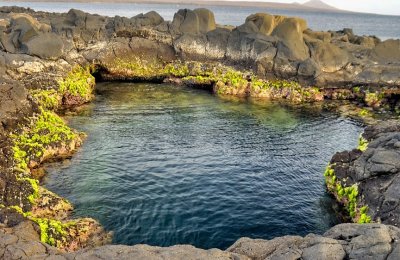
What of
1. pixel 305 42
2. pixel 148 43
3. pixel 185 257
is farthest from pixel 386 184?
pixel 148 43

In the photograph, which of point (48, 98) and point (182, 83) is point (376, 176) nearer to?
point (48, 98)

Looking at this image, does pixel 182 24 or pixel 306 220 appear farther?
pixel 182 24

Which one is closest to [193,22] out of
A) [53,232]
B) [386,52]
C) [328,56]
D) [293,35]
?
[293,35]

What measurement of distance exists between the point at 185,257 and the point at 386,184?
Answer: 1658 centimetres

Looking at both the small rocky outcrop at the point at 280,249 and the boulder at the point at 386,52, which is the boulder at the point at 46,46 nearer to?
the small rocky outcrop at the point at 280,249

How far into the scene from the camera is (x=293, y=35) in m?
A: 72.8

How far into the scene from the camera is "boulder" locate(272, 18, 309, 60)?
228 feet

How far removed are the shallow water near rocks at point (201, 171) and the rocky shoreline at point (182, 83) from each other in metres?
2.40

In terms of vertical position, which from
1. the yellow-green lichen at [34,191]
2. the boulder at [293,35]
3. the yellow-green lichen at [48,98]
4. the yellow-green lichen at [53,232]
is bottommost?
the yellow-green lichen at [53,232]

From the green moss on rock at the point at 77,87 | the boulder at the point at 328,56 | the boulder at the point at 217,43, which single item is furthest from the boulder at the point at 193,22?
the green moss on rock at the point at 77,87

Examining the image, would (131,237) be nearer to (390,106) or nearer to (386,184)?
(386,184)

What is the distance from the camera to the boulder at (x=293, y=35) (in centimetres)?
6950

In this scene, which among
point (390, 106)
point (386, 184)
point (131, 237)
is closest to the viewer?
point (131, 237)

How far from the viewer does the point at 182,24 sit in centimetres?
7506
